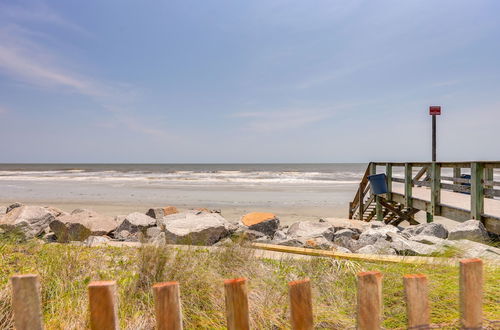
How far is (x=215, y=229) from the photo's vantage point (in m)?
6.44

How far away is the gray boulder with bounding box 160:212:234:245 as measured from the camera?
6.00 meters

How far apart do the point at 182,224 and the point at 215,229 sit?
0.68 m

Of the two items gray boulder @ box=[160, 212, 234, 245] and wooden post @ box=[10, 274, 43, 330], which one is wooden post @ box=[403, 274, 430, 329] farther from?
gray boulder @ box=[160, 212, 234, 245]

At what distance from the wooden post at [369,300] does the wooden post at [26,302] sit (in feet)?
4.71

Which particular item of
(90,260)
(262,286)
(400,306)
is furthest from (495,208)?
(90,260)

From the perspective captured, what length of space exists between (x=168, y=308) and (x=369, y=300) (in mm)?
924

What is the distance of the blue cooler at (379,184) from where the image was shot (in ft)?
39.4

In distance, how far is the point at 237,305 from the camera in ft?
4.99

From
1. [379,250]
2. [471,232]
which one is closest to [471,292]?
[379,250]

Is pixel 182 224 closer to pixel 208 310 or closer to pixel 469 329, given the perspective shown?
pixel 208 310

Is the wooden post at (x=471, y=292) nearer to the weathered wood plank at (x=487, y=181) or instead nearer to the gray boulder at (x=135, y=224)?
the weathered wood plank at (x=487, y=181)

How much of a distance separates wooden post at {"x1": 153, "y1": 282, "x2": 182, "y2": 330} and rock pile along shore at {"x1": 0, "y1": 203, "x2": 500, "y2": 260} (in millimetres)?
3061

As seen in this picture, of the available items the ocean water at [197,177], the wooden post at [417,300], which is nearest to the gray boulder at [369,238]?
the wooden post at [417,300]

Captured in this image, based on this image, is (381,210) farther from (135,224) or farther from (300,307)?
(300,307)
